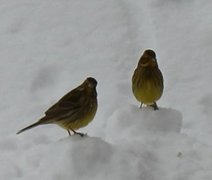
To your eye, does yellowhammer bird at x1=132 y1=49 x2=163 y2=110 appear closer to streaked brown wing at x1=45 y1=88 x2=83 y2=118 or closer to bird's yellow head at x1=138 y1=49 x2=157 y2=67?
bird's yellow head at x1=138 y1=49 x2=157 y2=67

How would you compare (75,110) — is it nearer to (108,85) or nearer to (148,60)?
(148,60)

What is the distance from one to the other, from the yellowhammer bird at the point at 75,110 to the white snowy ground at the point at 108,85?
0.62 feet

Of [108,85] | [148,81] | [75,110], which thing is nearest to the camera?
[75,110]

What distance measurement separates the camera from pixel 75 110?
587 centimetres

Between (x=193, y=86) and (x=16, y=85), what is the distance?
2.09 metres

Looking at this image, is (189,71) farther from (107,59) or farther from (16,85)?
(16,85)

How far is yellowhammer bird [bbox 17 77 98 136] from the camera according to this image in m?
5.87

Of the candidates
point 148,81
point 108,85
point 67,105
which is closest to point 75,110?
point 67,105

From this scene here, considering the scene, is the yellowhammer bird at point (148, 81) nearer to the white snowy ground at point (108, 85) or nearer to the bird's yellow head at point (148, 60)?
the bird's yellow head at point (148, 60)

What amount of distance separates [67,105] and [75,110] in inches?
3.3

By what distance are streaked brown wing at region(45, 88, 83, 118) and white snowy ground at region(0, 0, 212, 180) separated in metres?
0.26

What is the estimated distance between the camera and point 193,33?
941cm

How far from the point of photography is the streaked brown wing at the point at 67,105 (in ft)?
19.2

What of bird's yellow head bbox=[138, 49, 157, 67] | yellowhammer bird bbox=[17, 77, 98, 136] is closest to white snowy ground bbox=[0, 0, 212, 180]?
yellowhammer bird bbox=[17, 77, 98, 136]
